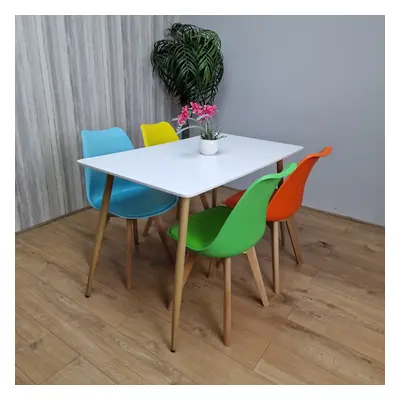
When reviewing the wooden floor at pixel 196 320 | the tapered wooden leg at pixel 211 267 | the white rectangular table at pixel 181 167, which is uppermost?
the white rectangular table at pixel 181 167

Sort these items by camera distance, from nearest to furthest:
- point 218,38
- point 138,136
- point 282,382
A: 1. point 282,382
2. point 218,38
3. point 138,136

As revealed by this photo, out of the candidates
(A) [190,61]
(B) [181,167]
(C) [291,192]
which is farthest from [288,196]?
(A) [190,61]

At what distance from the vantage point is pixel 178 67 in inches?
117

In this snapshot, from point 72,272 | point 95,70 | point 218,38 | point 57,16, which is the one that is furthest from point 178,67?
point 72,272

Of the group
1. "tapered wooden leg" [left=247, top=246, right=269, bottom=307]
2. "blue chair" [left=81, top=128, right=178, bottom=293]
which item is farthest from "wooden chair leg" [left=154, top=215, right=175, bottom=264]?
"tapered wooden leg" [left=247, top=246, right=269, bottom=307]

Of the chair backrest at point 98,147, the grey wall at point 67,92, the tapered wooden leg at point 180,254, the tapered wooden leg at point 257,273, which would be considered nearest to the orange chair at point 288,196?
the tapered wooden leg at point 257,273

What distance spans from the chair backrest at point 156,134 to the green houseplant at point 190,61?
0.72 metres

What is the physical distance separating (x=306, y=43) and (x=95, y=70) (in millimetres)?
1737

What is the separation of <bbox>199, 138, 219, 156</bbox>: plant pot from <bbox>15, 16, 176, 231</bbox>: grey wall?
1.39 m

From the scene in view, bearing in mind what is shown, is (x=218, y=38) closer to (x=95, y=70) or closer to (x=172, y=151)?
(x=95, y=70)

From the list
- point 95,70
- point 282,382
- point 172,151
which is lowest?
point 282,382

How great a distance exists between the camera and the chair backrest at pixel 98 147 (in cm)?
203

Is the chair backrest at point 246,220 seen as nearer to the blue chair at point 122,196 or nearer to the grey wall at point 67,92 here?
the blue chair at point 122,196

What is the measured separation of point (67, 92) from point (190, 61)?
104cm
